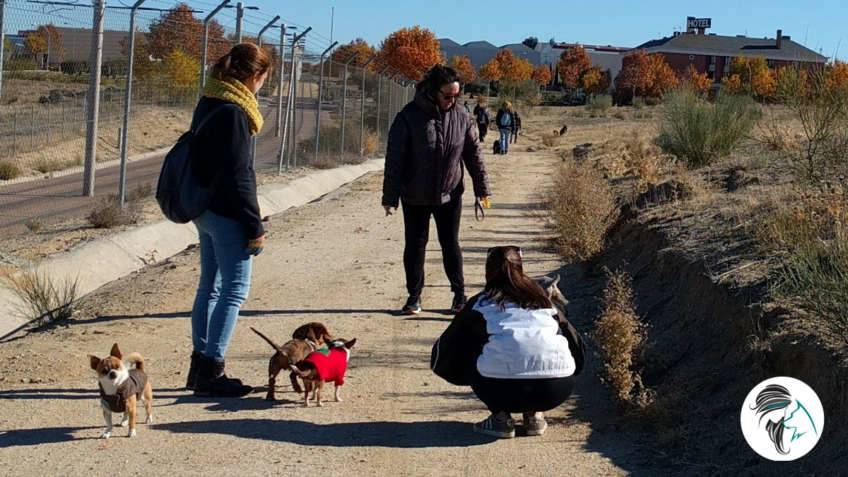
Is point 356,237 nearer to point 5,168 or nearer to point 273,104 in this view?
point 5,168

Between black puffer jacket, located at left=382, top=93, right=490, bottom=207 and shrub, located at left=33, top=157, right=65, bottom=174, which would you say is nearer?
black puffer jacket, located at left=382, top=93, right=490, bottom=207

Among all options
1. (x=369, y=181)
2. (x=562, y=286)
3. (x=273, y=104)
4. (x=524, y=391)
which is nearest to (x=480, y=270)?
(x=562, y=286)

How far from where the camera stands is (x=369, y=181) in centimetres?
2683

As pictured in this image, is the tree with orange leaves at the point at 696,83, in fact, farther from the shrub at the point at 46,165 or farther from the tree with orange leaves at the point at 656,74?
the tree with orange leaves at the point at 656,74

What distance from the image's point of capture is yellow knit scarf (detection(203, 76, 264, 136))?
718cm

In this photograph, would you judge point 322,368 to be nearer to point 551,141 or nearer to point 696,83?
point 696,83

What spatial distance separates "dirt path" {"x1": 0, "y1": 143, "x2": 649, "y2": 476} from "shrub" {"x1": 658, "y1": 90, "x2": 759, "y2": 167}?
8.47 metres

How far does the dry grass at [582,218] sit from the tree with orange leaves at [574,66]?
109 meters

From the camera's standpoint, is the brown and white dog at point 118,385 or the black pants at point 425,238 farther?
the black pants at point 425,238

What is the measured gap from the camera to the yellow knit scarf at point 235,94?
23.6 ft

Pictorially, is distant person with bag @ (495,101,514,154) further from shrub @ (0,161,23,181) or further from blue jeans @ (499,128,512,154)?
shrub @ (0,161,23,181)

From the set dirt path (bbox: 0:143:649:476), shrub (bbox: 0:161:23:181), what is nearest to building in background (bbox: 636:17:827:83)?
shrub (bbox: 0:161:23:181)

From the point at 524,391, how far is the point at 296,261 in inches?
278

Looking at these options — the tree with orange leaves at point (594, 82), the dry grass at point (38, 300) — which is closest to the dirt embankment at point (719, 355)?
the dry grass at point (38, 300)
